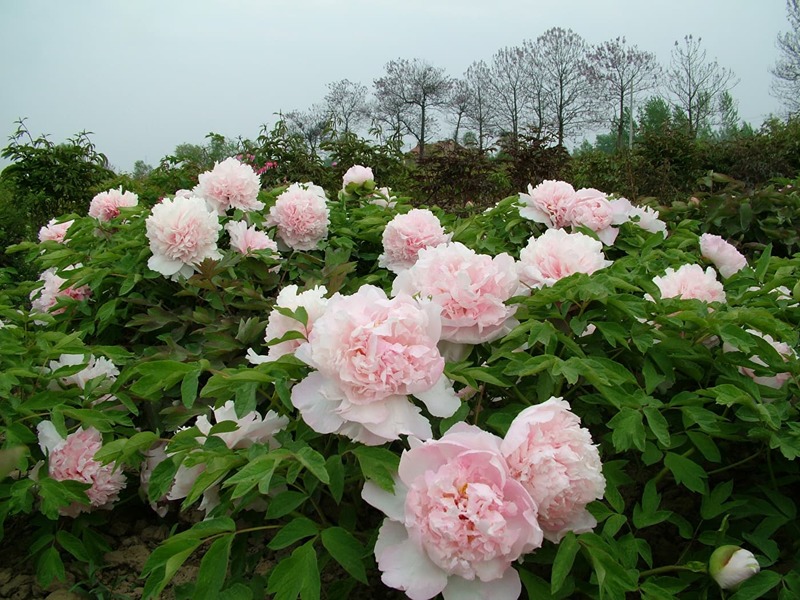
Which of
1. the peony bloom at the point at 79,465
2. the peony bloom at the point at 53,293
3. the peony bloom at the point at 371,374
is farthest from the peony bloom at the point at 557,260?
the peony bloom at the point at 53,293

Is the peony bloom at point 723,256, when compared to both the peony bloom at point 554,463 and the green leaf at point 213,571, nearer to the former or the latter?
the peony bloom at point 554,463

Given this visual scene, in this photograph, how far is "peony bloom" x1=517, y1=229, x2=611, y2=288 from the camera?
1.54 m

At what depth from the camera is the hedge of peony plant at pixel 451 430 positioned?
104 cm

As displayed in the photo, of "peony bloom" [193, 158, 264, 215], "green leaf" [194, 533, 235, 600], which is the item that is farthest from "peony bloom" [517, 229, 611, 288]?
"peony bloom" [193, 158, 264, 215]

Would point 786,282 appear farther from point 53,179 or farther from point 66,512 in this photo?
point 53,179

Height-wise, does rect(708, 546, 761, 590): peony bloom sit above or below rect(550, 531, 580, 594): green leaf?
below

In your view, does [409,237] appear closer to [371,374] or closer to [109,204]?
[371,374]

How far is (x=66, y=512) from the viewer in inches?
69.7

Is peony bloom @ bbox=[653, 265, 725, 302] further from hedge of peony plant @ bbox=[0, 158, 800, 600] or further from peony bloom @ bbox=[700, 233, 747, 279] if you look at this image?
peony bloom @ bbox=[700, 233, 747, 279]

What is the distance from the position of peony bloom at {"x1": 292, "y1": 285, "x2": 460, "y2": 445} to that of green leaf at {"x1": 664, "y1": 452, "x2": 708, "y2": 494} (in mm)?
526

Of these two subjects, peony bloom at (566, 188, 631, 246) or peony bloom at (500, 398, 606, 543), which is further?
peony bloom at (566, 188, 631, 246)

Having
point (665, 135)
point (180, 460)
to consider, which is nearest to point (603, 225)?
point (180, 460)

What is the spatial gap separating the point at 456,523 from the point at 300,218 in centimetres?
183

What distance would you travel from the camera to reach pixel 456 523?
0.96 m
